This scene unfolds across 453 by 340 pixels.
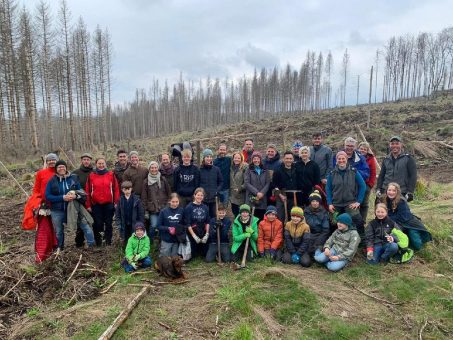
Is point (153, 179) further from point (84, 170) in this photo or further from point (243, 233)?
point (243, 233)

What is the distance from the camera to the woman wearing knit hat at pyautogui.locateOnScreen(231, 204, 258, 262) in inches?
247

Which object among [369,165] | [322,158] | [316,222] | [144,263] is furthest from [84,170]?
[369,165]

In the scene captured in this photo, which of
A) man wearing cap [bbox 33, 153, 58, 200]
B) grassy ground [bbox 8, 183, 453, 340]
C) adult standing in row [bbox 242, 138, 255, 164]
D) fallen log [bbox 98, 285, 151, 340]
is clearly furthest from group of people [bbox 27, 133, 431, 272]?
fallen log [bbox 98, 285, 151, 340]

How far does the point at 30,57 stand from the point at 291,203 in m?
21.5

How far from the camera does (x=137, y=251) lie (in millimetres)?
6098

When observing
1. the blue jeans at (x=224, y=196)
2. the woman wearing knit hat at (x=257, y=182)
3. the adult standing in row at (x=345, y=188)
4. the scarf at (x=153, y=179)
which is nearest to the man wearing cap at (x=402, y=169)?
the adult standing in row at (x=345, y=188)

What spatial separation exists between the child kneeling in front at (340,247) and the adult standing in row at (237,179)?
1.88 meters

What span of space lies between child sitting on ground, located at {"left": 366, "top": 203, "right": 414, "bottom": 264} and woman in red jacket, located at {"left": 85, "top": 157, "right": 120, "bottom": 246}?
15.9 ft

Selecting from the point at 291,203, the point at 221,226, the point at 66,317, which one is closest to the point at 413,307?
the point at 291,203

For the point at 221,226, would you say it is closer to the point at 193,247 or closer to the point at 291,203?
the point at 193,247

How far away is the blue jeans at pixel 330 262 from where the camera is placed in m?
5.77

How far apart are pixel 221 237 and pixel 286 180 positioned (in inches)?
66.6

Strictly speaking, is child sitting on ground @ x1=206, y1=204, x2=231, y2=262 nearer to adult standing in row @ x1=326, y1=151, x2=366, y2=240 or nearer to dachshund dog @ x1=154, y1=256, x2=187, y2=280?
dachshund dog @ x1=154, y1=256, x2=187, y2=280

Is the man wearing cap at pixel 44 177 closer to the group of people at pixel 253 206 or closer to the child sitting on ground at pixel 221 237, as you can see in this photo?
the group of people at pixel 253 206
